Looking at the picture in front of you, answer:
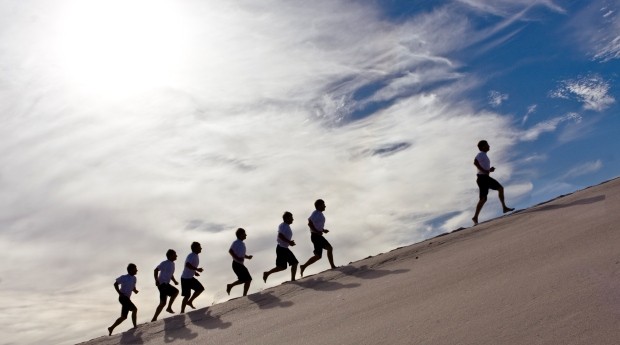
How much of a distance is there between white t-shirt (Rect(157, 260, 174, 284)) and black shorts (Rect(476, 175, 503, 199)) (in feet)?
21.6

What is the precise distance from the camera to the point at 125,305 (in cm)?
1253

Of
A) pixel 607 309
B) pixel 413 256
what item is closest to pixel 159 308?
pixel 413 256

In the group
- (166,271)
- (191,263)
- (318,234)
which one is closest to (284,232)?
(318,234)

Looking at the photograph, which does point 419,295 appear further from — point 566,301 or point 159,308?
point 159,308

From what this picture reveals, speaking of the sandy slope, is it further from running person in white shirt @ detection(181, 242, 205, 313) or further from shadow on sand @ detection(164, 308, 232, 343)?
running person in white shirt @ detection(181, 242, 205, 313)

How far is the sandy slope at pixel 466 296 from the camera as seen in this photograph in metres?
5.89

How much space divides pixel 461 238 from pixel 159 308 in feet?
20.4

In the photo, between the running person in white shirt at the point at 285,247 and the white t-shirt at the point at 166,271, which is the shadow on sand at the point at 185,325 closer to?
the white t-shirt at the point at 166,271

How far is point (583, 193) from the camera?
1223 cm

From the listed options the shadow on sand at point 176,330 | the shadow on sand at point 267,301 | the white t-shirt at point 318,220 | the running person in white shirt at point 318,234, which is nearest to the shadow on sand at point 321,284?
the shadow on sand at point 267,301

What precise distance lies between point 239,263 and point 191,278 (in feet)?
3.39

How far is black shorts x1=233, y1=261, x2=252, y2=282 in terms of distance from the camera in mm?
13016

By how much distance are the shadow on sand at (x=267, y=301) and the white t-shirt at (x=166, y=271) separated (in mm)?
2082

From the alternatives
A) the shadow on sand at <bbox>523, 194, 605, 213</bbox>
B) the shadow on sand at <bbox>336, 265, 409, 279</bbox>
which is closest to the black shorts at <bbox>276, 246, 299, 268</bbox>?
the shadow on sand at <bbox>336, 265, 409, 279</bbox>
